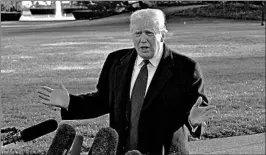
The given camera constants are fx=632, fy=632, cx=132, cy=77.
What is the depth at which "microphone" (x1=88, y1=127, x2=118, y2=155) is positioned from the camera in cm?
209

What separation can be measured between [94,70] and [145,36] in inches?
438

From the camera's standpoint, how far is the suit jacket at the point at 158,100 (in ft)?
8.97

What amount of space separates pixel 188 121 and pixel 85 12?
35350 mm

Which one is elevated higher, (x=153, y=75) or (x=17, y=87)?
(x=153, y=75)

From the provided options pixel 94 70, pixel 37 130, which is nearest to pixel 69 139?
pixel 37 130

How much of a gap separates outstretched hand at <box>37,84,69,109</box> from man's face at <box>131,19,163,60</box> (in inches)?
15.7

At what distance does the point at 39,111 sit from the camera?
8.89 metres

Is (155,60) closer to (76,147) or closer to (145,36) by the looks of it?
(145,36)

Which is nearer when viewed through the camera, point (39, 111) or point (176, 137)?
point (176, 137)

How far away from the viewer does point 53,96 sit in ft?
9.07

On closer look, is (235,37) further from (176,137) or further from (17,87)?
(176,137)

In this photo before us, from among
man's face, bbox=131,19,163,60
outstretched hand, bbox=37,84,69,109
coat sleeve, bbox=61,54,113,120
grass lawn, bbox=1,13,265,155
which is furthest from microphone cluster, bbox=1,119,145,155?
grass lawn, bbox=1,13,265,155

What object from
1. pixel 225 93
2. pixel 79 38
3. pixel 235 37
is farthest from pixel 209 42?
pixel 225 93

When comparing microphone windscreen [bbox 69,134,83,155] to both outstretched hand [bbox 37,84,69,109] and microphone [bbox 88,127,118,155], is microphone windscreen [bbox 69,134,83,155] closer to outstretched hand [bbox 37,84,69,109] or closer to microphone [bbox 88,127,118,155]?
microphone [bbox 88,127,118,155]
